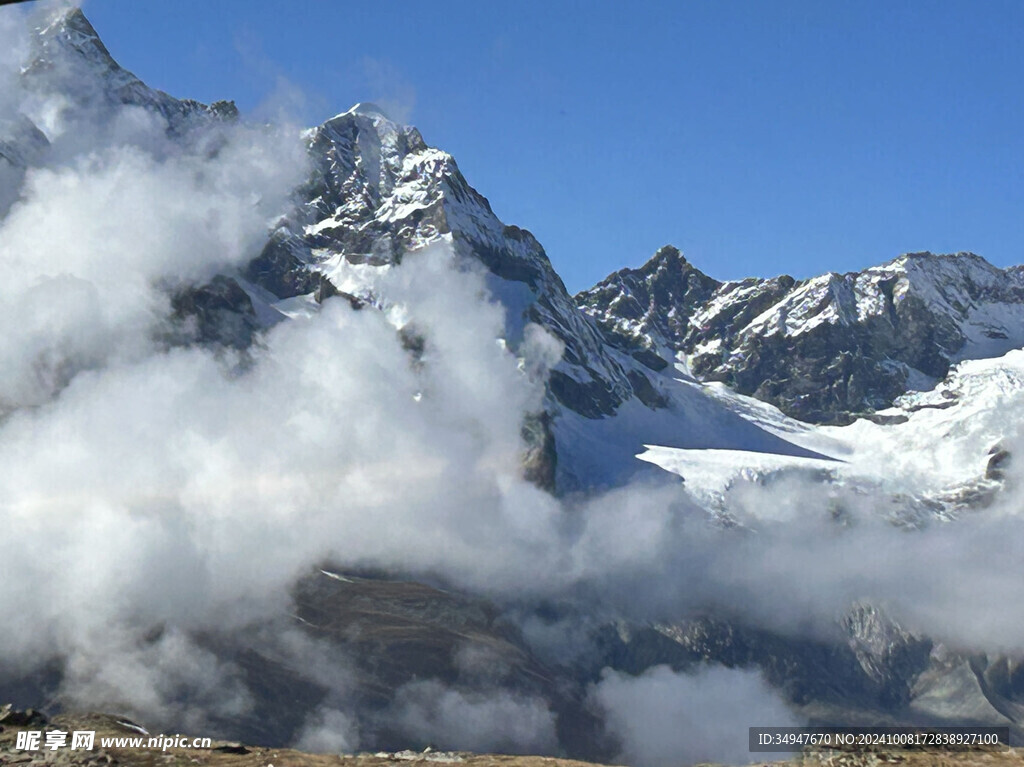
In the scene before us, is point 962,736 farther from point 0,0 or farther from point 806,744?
point 0,0

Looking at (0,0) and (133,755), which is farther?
(133,755)

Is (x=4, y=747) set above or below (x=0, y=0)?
below

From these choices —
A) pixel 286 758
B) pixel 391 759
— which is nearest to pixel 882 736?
pixel 391 759

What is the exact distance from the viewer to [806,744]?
63.7 m

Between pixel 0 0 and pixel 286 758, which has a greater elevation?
pixel 0 0

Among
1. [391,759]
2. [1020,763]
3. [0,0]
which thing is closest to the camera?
[0,0]

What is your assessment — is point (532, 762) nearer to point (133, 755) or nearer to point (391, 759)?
point (391, 759)

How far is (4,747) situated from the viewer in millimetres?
58500

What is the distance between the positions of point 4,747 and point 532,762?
959 inches

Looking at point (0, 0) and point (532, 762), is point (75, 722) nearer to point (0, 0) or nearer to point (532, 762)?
point (532, 762)

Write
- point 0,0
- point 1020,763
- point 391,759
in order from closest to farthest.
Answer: point 0,0
point 1020,763
point 391,759

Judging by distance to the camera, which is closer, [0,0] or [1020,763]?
[0,0]

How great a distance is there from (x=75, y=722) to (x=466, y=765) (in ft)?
67.3

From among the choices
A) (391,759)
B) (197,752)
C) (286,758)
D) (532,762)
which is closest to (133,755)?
(197,752)
